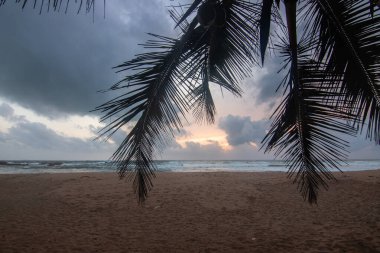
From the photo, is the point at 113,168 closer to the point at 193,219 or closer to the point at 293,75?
the point at 193,219

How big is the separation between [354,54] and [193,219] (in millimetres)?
4932

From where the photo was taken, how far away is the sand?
496cm

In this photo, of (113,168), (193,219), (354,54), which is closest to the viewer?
(354,54)

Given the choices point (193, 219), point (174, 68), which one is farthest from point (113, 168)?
point (174, 68)

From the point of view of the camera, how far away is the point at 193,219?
6.53m

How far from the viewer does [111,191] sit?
927 centimetres

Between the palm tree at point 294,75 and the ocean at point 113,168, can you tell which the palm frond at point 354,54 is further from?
the ocean at point 113,168

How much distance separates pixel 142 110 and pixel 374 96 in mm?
A: 2006

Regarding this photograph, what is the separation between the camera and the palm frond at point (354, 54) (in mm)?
2426

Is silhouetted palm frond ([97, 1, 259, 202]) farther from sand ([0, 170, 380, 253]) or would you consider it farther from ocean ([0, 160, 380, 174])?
ocean ([0, 160, 380, 174])

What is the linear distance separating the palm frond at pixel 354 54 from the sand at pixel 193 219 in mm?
2932

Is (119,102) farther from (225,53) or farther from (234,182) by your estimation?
(234,182)

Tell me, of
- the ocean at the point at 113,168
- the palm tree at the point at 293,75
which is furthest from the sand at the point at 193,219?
the ocean at the point at 113,168

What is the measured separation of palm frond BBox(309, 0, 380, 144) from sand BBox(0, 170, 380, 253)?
293 centimetres
